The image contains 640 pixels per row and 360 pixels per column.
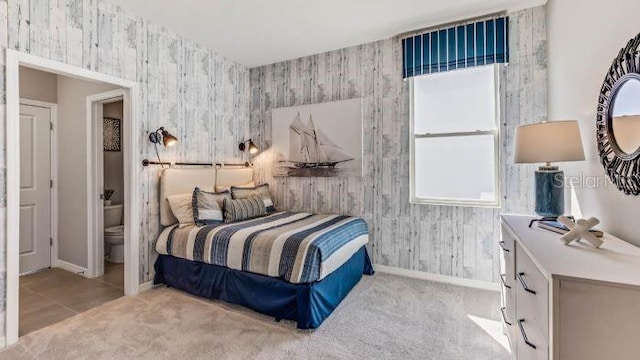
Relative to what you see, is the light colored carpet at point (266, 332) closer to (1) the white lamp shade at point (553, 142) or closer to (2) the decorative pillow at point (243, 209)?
(2) the decorative pillow at point (243, 209)

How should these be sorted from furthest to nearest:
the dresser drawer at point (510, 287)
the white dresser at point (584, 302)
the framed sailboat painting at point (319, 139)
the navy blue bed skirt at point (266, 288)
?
the framed sailboat painting at point (319, 139) < the navy blue bed skirt at point (266, 288) < the dresser drawer at point (510, 287) < the white dresser at point (584, 302)

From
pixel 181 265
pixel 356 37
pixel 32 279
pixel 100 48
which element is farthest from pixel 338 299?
pixel 32 279

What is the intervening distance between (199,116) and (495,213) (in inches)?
136

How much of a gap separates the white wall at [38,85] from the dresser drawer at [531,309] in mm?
4928

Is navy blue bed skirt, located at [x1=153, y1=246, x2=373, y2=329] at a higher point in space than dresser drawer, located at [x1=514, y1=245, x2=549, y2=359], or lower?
lower

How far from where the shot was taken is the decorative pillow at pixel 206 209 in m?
2.98

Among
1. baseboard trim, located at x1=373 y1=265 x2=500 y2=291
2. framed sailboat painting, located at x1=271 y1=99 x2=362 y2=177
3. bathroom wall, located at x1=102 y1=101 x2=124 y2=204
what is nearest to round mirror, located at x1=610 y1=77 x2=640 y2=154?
baseboard trim, located at x1=373 y1=265 x2=500 y2=291

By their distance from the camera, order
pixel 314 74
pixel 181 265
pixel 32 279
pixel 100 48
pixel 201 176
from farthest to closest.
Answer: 1. pixel 314 74
2. pixel 201 176
3. pixel 32 279
4. pixel 181 265
5. pixel 100 48

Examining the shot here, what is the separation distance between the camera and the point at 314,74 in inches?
154

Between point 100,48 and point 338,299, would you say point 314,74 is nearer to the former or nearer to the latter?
point 100,48

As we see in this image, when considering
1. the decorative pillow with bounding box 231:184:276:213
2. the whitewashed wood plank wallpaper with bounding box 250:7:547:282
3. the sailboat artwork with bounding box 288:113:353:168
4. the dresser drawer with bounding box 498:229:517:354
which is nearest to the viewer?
the dresser drawer with bounding box 498:229:517:354

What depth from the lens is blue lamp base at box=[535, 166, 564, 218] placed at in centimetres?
190

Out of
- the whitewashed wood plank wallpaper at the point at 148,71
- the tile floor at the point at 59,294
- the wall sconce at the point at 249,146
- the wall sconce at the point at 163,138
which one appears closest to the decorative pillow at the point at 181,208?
the whitewashed wood plank wallpaper at the point at 148,71

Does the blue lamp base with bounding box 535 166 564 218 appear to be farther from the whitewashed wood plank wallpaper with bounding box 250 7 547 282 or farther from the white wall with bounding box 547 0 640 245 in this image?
the whitewashed wood plank wallpaper with bounding box 250 7 547 282
